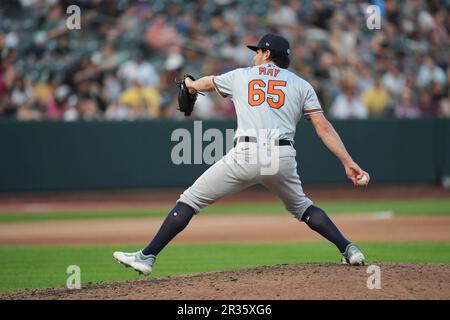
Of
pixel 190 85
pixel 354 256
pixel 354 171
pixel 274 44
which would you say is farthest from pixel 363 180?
pixel 190 85

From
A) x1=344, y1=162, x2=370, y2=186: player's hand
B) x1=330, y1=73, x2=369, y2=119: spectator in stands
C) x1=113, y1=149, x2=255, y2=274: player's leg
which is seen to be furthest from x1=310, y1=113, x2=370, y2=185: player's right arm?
x1=330, y1=73, x2=369, y2=119: spectator in stands

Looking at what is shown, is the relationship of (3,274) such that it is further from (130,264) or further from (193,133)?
(193,133)

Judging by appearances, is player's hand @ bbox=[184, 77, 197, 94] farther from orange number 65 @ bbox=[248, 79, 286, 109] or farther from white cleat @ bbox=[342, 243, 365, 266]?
white cleat @ bbox=[342, 243, 365, 266]

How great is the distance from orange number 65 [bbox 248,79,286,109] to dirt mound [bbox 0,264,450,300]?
53.8 inches

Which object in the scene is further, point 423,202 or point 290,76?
point 423,202

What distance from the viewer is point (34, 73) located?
15.6 metres

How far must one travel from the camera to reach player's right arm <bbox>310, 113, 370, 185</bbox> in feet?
20.7

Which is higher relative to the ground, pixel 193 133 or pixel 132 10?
A: pixel 132 10

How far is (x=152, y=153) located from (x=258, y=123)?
32.6 feet

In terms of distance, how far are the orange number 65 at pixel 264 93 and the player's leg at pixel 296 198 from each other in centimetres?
44

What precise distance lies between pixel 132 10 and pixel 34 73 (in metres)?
2.62
